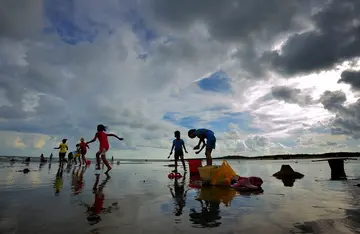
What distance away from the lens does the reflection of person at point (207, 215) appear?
3822mm

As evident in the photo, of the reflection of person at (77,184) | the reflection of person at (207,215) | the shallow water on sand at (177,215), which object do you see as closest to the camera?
the shallow water on sand at (177,215)

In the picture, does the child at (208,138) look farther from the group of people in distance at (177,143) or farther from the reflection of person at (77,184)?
the reflection of person at (77,184)

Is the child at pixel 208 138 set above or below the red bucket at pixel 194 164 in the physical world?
above

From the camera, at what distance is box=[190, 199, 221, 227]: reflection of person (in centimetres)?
382

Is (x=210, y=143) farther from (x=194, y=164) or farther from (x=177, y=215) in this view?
(x=177, y=215)

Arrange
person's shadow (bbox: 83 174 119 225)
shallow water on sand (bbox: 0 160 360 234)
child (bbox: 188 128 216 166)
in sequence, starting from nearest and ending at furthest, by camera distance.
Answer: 1. shallow water on sand (bbox: 0 160 360 234)
2. person's shadow (bbox: 83 174 119 225)
3. child (bbox: 188 128 216 166)

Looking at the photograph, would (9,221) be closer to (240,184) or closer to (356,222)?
(356,222)

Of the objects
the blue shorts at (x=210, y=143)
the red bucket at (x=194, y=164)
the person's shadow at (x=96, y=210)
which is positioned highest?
the blue shorts at (x=210, y=143)

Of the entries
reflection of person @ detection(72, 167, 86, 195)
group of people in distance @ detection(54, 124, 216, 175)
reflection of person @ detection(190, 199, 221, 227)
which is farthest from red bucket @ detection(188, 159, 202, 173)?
reflection of person @ detection(190, 199, 221, 227)

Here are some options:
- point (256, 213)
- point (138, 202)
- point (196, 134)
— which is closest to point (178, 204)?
point (138, 202)

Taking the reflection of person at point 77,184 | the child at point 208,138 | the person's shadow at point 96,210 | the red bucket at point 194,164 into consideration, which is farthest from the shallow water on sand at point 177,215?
the red bucket at point 194,164

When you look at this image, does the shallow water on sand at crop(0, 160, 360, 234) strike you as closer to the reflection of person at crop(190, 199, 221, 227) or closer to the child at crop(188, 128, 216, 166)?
the reflection of person at crop(190, 199, 221, 227)

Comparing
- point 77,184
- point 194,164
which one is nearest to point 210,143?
point 194,164

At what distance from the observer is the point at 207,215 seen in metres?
4.34
